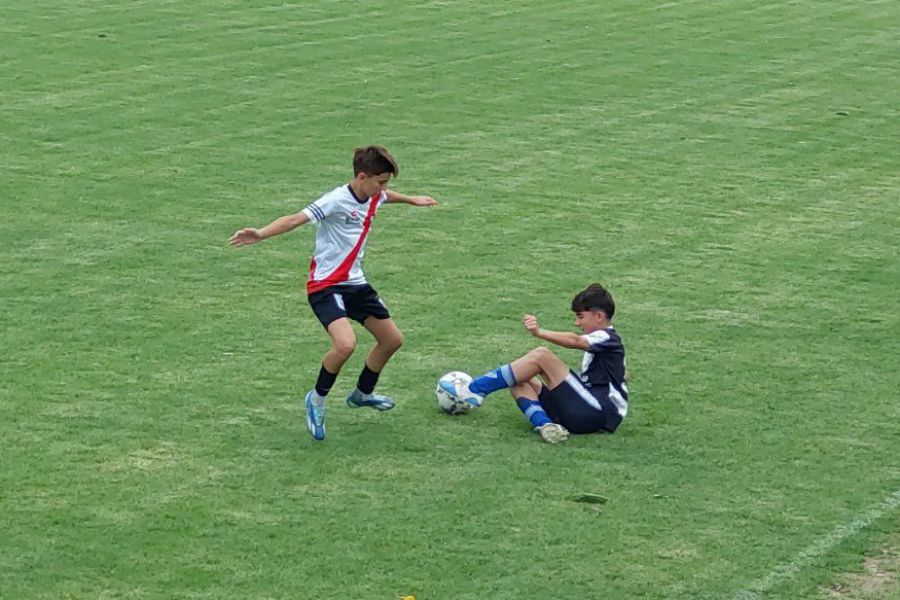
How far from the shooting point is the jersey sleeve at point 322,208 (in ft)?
30.5

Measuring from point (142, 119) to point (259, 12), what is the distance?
8.22 metres

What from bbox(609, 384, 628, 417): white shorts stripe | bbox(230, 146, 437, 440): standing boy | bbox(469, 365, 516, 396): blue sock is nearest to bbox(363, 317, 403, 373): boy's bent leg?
bbox(230, 146, 437, 440): standing boy

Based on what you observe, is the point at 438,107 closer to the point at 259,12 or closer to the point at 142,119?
the point at 142,119

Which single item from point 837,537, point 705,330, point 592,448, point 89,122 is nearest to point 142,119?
point 89,122

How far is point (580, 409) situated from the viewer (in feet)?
31.1

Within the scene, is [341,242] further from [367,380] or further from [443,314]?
[443,314]

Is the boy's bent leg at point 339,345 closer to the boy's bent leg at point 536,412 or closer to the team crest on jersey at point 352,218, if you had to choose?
the team crest on jersey at point 352,218

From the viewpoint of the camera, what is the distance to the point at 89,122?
59.3 feet

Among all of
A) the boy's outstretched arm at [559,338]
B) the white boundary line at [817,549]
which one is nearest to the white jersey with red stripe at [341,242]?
the boy's outstretched arm at [559,338]

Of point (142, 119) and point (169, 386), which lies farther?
point (142, 119)

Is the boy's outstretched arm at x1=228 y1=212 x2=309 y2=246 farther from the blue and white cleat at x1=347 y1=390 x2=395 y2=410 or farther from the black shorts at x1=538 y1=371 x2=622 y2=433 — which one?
the black shorts at x1=538 y1=371 x2=622 y2=433

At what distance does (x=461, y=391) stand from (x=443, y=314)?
7.16 feet

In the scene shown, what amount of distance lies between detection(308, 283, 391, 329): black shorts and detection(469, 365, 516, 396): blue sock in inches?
27.5

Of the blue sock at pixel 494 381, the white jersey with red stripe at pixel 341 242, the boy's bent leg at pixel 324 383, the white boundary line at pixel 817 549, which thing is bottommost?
the white boundary line at pixel 817 549
